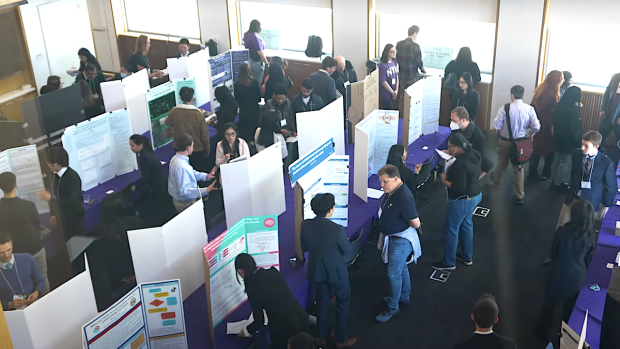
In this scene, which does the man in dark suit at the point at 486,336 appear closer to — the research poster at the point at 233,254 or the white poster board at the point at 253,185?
the research poster at the point at 233,254

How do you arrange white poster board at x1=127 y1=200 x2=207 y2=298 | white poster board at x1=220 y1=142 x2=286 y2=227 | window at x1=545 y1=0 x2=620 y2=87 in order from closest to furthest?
white poster board at x1=127 y1=200 x2=207 y2=298 → white poster board at x1=220 y1=142 x2=286 y2=227 → window at x1=545 y1=0 x2=620 y2=87

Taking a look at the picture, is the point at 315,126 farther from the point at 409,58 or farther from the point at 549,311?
the point at 409,58

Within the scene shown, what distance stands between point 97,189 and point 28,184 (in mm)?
654

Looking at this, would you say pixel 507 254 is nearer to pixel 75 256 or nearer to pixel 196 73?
pixel 75 256

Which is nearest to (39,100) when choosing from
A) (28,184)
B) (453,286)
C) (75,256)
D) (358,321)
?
(28,184)

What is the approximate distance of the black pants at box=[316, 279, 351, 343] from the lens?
4461 mm

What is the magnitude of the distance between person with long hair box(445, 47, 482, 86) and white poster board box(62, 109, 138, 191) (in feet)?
15.4

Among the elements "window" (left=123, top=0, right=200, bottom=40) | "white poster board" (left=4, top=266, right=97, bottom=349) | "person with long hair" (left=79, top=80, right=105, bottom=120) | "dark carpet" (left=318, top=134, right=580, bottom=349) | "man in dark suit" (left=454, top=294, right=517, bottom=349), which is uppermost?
"window" (left=123, top=0, right=200, bottom=40)

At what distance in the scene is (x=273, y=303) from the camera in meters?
3.76

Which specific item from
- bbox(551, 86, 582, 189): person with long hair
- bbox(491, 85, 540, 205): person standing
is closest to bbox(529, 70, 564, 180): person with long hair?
bbox(551, 86, 582, 189): person with long hair

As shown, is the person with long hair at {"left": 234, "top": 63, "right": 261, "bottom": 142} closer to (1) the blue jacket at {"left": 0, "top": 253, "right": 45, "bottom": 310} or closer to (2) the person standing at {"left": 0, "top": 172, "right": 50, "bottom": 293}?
(2) the person standing at {"left": 0, "top": 172, "right": 50, "bottom": 293}

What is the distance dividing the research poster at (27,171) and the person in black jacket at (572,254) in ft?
15.2

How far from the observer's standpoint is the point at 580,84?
8.44 m

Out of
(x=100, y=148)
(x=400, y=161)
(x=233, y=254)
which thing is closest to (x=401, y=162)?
(x=400, y=161)
